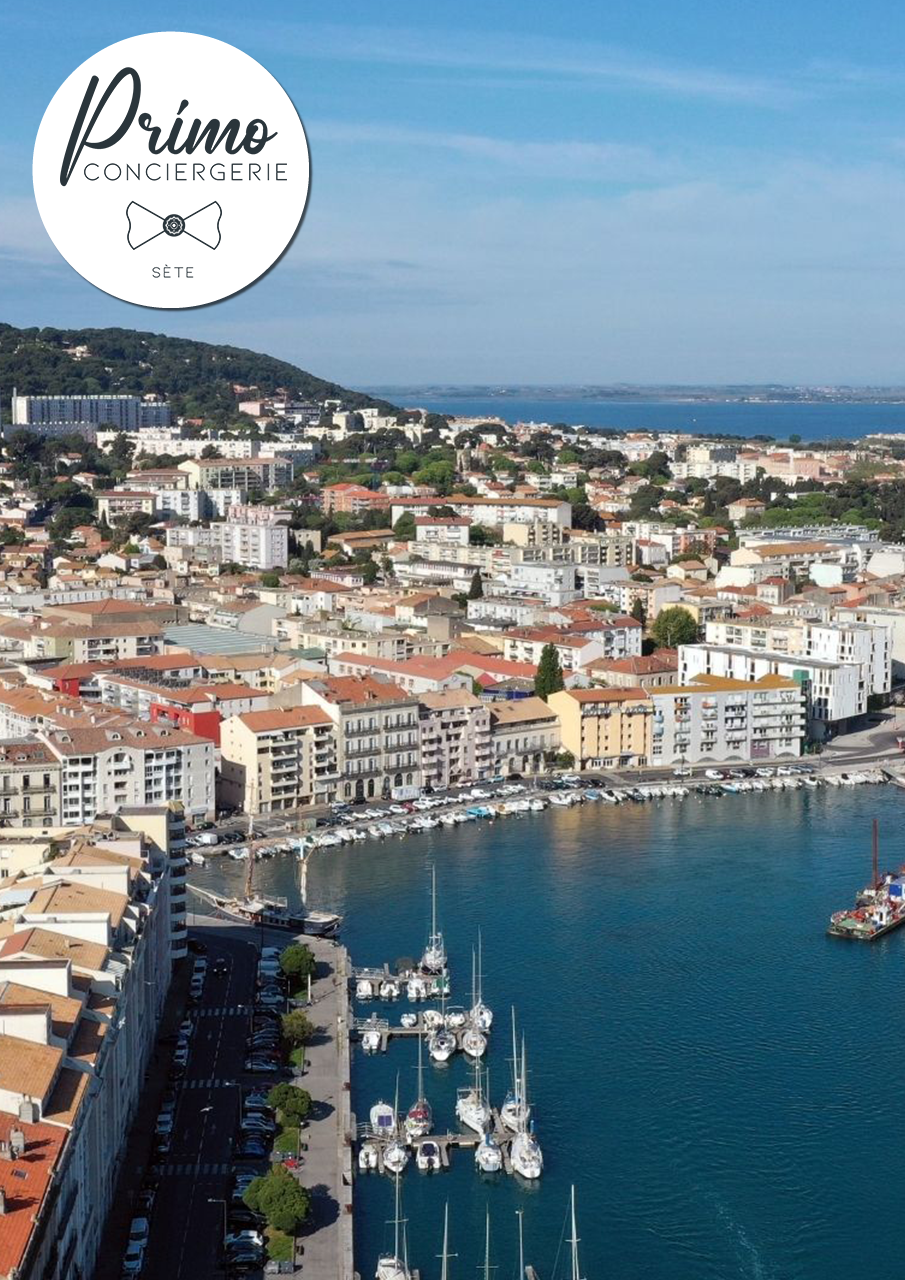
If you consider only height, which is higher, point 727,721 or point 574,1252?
point 727,721

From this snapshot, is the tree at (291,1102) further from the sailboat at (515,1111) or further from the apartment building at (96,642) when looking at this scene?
the apartment building at (96,642)

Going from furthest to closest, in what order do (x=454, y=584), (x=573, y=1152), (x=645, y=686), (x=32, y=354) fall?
1. (x=32, y=354)
2. (x=454, y=584)
3. (x=645, y=686)
4. (x=573, y=1152)

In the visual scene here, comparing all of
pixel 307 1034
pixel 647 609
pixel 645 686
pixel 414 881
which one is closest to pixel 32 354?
pixel 647 609

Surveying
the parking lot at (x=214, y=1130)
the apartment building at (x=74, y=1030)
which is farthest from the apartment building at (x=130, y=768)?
the apartment building at (x=74, y=1030)

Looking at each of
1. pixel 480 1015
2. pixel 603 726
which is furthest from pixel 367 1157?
pixel 603 726

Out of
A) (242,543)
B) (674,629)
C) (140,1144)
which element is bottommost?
(140,1144)

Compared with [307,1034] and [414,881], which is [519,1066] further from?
[414,881]

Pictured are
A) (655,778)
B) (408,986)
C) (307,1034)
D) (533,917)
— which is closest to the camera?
(307,1034)

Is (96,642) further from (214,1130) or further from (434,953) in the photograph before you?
(214,1130)
